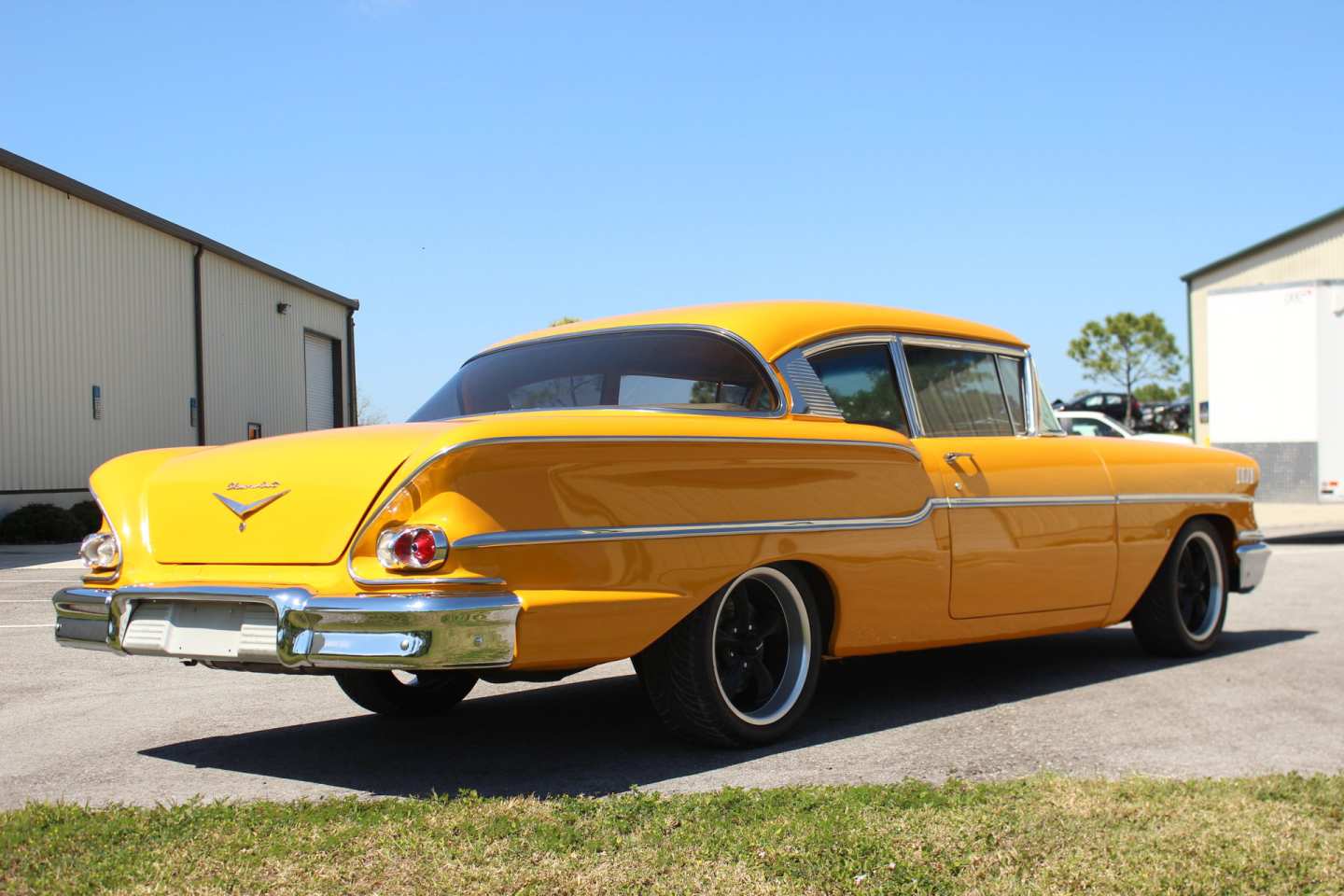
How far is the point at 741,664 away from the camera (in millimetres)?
4992

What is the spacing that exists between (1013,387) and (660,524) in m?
2.79

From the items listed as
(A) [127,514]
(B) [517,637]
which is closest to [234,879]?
(B) [517,637]

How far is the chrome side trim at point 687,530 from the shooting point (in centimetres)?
412

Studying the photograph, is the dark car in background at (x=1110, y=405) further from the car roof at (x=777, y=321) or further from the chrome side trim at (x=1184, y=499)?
the car roof at (x=777, y=321)

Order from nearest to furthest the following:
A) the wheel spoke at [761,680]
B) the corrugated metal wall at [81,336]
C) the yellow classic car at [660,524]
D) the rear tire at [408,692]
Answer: the yellow classic car at [660,524], the wheel spoke at [761,680], the rear tire at [408,692], the corrugated metal wall at [81,336]

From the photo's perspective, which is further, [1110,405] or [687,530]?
[1110,405]

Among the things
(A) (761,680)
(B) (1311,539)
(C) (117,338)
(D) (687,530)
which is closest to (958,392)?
(A) (761,680)

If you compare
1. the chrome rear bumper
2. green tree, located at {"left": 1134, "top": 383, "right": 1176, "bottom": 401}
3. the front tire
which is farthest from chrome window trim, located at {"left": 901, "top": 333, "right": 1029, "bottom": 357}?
green tree, located at {"left": 1134, "top": 383, "right": 1176, "bottom": 401}

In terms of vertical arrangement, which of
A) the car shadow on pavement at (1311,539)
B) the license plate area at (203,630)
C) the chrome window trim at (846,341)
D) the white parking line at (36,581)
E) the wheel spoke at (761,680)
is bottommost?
the car shadow on pavement at (1311,539)

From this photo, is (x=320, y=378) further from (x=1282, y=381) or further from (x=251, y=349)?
(x=1282, y=381)

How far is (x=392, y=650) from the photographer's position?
3947 millimetres

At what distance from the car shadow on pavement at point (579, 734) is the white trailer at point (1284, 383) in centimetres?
1074

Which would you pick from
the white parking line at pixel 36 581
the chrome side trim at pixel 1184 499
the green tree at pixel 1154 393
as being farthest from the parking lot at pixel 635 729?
the green tree at pixel 1154 393

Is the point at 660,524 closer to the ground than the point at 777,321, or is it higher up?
closer to the ground
